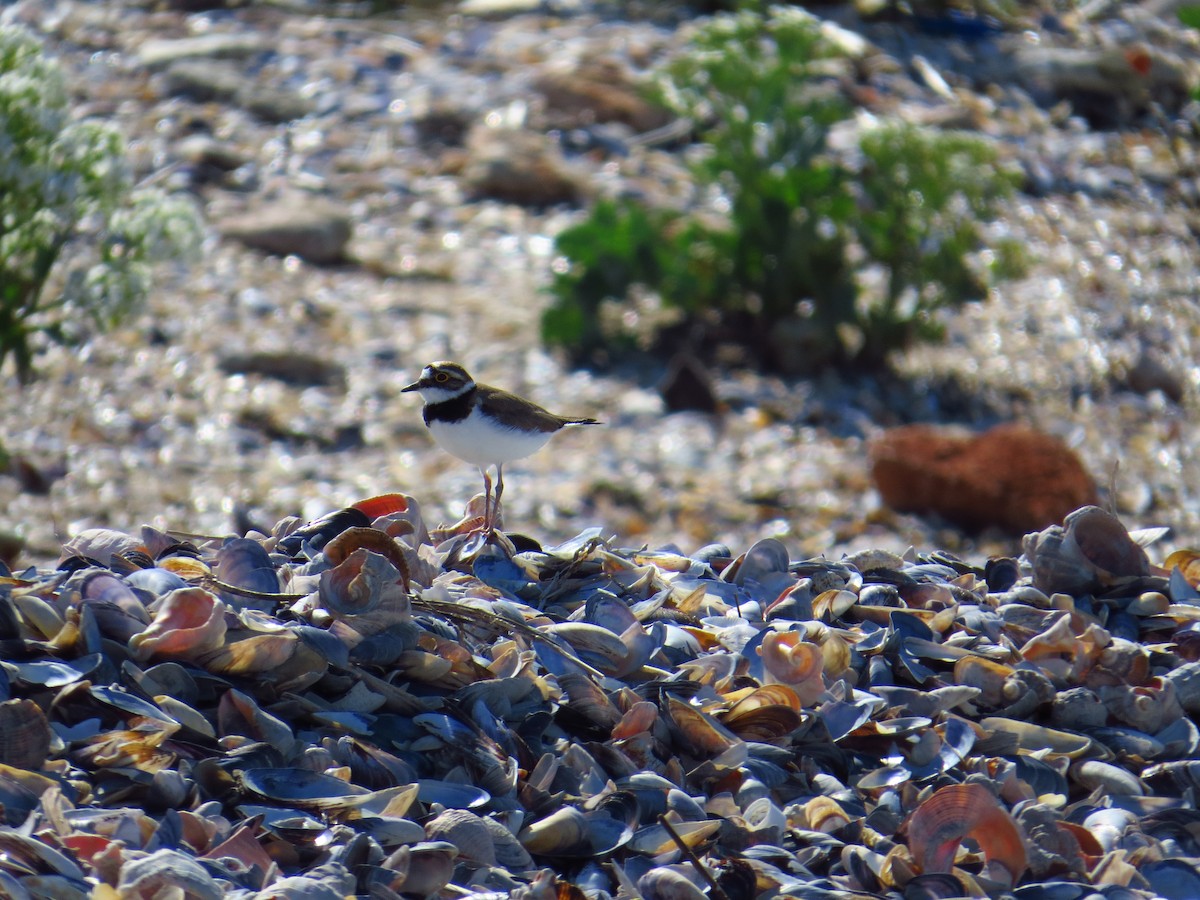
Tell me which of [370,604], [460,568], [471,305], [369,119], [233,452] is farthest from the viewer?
[369,119]

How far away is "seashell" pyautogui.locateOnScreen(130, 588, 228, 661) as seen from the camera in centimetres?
272

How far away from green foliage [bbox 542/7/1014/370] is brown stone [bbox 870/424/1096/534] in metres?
1.40

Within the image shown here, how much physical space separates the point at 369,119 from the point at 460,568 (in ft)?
28.4

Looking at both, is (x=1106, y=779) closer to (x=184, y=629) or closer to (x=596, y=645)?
(x=596, y=645)

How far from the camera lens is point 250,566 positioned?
3168 mm

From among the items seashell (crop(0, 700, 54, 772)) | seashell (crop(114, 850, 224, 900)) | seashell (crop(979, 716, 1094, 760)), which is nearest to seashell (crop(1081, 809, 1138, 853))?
seashell (crop(979, 716, 1094, 760))

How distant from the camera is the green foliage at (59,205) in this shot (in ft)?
20.1

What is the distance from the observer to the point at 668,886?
2.47 metres

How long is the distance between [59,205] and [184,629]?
13.5ft

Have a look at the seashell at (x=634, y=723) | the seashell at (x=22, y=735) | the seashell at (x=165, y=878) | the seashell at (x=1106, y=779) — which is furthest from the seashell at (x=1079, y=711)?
the seashell at (x=22, y=735)

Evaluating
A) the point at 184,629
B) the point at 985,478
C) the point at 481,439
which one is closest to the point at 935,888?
the point at 184,629

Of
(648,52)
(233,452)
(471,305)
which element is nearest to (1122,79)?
(648,52)

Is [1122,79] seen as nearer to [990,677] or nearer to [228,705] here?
[990,677]

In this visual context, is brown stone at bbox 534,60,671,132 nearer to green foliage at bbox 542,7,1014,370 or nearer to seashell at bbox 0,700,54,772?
green foliage at bbox 542,7,1014,370
